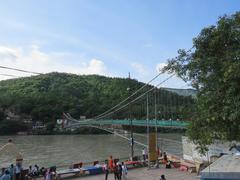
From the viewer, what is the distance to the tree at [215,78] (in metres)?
11.4

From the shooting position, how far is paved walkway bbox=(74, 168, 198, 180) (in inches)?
798

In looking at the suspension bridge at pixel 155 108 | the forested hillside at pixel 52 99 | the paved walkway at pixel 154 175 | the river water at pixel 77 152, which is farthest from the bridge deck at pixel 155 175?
the forested hillside at pixel 52 99

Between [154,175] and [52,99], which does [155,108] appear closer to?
[154,175]

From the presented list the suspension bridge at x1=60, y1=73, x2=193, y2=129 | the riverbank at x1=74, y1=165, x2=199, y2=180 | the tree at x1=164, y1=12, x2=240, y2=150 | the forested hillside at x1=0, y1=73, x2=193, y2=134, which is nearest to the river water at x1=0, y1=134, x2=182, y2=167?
the suspension bridge at x1=60, y1=73, x2=193, y2=129

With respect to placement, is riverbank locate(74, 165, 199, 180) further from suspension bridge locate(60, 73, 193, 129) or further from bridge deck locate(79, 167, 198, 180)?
suspension bridge locate(60, 73, 193, 129)

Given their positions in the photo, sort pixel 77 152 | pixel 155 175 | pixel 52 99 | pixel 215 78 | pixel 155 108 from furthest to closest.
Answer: pixel 52 99 → pixel 77 152 → pixel 155 108 → pixel 155 175 → pixel 215 78

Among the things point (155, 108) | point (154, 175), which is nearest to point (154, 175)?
point (154, 175)

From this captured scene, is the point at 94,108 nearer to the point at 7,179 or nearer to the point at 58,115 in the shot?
the point at 58,115

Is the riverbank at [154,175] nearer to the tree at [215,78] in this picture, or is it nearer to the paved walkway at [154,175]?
the paved walkway at [154,175]

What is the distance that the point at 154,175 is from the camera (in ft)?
69.2

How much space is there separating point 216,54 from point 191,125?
105 inches

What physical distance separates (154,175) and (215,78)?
393 inches

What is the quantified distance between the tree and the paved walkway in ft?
22.2

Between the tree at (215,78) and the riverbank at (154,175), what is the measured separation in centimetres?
678
